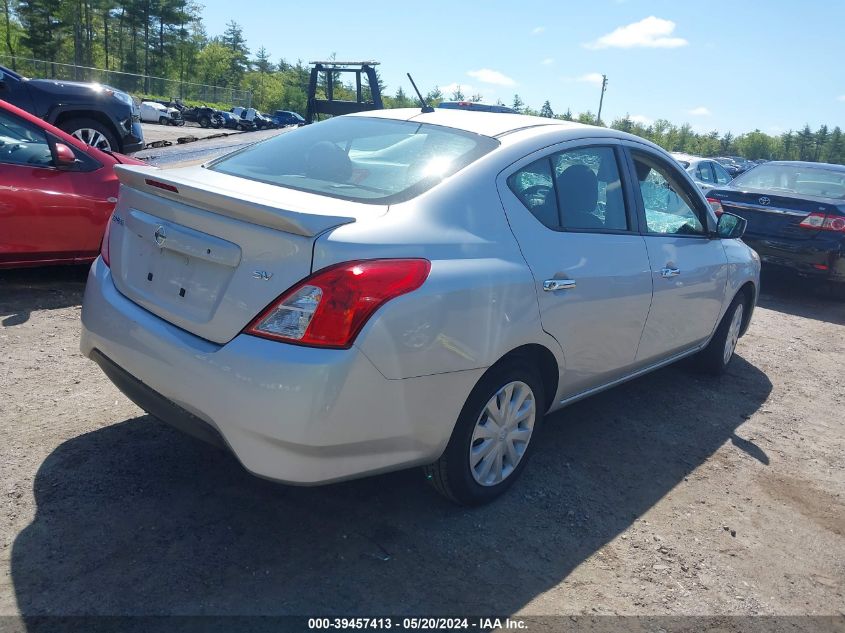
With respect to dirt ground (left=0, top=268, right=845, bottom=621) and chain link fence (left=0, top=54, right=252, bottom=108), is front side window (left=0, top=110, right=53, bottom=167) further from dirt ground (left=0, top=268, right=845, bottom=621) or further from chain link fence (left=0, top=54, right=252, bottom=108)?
chain link fence (left=0, top=54, right=252, bottom=108)

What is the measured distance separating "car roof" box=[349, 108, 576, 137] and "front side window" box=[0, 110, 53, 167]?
2966 mm

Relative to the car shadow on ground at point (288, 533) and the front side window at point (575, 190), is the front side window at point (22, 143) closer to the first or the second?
the car shadow on ground at point (288, 533)

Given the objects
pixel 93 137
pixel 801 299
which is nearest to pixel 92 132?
pixel 93 137

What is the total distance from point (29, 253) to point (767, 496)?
5174 millimetres

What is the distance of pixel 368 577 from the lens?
260 cm

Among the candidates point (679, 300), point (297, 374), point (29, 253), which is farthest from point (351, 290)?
point (29, 253)

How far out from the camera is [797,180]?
A: 9164 mm

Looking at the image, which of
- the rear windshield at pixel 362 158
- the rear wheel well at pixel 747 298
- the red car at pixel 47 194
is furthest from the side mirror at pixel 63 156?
the rear wheel well at pixel 747 298

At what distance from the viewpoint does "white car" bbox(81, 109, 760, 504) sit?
7.82ft

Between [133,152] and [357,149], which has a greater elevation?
[357,149]

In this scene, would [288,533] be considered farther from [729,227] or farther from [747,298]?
[747,298]

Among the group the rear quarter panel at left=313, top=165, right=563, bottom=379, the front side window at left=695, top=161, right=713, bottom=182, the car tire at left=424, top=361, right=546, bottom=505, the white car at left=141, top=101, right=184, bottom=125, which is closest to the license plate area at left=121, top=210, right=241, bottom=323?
the rear quarter panel at left=313, top=165, right=563, bottom=379

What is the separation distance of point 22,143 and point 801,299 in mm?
8450

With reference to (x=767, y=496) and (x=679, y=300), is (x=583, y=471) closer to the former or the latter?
(x=767, y=496)
